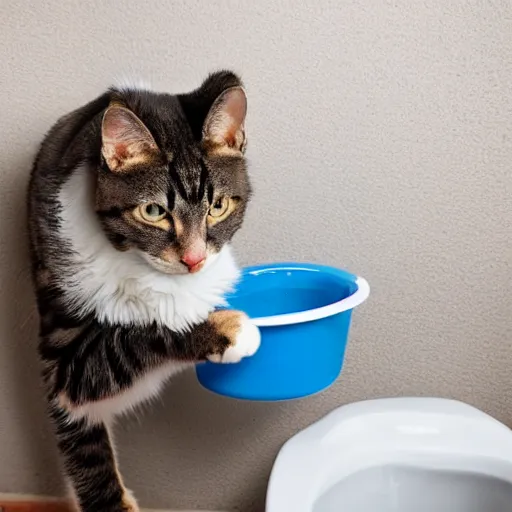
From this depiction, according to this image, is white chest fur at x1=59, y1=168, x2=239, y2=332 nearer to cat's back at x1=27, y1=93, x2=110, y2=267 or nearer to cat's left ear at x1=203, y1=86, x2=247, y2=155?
cat's back at x1=27, y1=93, x2=110, y2=267

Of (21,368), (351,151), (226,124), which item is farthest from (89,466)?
(351,151)

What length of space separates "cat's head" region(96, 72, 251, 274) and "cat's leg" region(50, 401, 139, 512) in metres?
0.35

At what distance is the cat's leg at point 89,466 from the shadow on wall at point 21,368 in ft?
0.94

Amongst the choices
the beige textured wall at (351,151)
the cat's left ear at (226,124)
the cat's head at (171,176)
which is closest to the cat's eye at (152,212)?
the cat's head at (171,176)

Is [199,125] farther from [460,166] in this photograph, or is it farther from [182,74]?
[460,166]

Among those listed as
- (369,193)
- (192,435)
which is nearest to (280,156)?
(369,193)

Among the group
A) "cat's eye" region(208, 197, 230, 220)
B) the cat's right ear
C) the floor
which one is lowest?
the floor

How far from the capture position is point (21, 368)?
49.4 inches

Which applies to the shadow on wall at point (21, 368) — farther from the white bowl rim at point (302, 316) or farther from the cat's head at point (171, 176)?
the white bowl rim at point (302, 316)

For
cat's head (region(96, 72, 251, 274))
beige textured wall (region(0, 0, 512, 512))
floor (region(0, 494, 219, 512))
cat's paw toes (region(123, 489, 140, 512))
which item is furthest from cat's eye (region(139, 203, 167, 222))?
floor (region(0, 494, 219, 512))

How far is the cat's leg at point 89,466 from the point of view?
0.99 meters

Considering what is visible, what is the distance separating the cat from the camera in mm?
788

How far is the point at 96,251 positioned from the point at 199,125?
0.22 metres

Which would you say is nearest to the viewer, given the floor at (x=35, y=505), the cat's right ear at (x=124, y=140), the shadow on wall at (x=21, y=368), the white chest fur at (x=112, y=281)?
the cat's right ear at (x=124, y=140)
